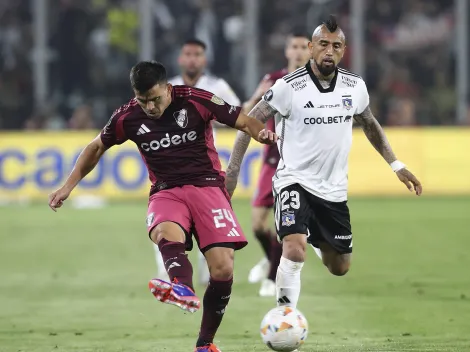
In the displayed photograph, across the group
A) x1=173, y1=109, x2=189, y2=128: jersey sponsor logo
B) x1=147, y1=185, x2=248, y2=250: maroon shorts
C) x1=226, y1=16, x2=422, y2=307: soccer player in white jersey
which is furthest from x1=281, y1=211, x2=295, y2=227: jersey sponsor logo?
x1=173, y1=109, x2=189, y2=128: jersey sponsor logo

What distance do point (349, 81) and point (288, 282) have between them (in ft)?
5.06

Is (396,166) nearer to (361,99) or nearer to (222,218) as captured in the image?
(361,99)

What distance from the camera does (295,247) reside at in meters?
7.75

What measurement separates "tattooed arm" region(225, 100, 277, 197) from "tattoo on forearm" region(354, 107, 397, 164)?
0.70 meters

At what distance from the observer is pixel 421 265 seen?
41.7ft

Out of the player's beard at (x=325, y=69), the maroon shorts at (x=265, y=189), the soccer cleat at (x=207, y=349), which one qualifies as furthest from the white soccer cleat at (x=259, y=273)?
the soccer cleat at (x=207, y=349)

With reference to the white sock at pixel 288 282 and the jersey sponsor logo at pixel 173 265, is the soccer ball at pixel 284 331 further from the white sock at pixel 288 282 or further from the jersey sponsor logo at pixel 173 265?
the jersey sponsor logo at pixel 173 265

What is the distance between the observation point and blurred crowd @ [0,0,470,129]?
75.2 ft

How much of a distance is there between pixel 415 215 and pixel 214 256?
11.7m

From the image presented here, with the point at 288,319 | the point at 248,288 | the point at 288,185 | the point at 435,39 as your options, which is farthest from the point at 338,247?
the point at 435,39

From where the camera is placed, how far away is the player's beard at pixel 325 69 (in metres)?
7.95

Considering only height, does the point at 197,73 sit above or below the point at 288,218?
above

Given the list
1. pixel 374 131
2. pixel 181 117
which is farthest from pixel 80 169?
pixel 374 131

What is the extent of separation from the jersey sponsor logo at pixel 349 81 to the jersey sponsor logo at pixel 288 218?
103cm
